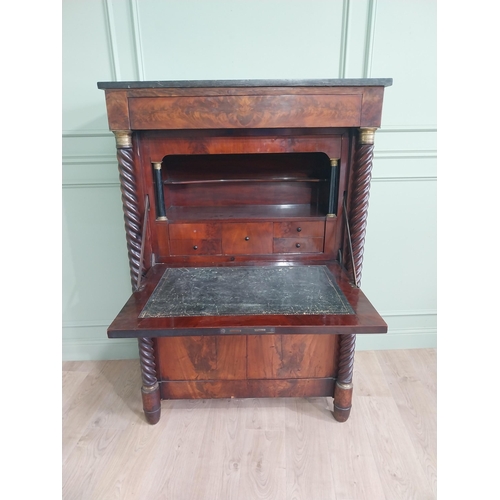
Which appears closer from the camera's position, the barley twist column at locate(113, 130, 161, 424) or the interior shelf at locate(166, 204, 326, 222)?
the barley twist column at locate(113, 130, 161, 424)

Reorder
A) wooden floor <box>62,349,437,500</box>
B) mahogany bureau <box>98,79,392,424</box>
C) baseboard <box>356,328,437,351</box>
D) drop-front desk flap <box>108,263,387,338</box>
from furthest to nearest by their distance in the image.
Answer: baseboard <box>356,328,437,351</box>, wooden floor <box>62,349,437,500</box>, mahogany bureau <box>98,79,392,424</box>, drop-front desk flap <box>108,263,387,338</box>

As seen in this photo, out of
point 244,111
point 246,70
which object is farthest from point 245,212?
point 246,70

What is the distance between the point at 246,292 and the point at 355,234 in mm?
552

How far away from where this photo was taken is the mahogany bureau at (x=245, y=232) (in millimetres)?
1169

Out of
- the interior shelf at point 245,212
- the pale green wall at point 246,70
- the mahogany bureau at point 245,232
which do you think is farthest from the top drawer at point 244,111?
the pale green wall at point 246,70

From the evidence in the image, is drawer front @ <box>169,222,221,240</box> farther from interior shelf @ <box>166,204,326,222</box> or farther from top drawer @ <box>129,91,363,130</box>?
top drawer @ <box>129,91,363,130</box>

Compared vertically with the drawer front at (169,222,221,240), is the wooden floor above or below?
below

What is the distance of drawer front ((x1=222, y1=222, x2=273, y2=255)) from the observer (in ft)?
4.89

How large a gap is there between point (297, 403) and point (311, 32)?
6.19 ft

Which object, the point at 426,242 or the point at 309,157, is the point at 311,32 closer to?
the point at 309,157

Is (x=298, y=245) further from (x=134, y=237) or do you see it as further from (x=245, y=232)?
(x=134, y=237)

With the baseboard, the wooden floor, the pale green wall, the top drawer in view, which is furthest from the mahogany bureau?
the baseboard

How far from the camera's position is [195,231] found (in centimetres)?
149

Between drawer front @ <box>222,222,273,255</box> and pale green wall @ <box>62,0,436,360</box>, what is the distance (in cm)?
74
